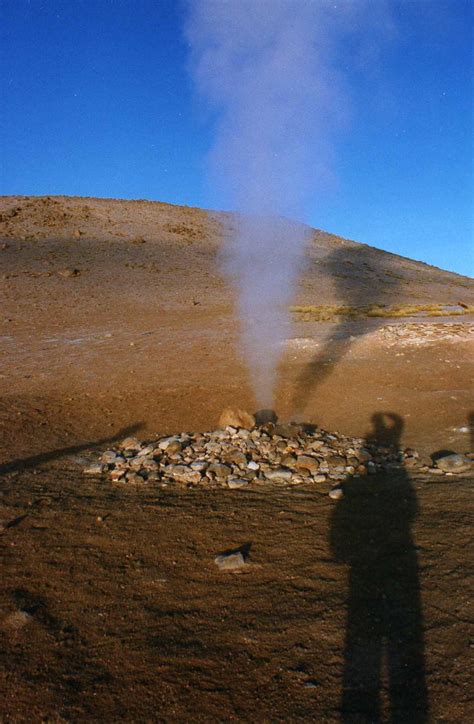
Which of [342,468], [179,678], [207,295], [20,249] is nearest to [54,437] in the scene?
[342,468]

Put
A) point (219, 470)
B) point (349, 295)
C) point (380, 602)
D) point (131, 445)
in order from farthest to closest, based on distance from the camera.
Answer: point (349, 295) → point (131, 445) → point (219, 470) → point (380, 602)

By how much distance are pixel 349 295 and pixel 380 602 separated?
24342 millimetres

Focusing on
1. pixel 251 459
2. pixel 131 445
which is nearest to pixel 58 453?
pixel 131 445

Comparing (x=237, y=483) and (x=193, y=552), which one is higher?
(x=237, y=483)

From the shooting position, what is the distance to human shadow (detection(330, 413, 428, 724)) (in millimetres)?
2627

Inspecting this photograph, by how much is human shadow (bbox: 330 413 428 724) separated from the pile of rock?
1.64 feet

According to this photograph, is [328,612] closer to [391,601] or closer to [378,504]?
[391,601]

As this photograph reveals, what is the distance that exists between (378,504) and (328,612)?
1.98m

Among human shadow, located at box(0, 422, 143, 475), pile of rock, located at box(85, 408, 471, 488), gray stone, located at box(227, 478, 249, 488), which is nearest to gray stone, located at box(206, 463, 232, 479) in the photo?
pile of rock, located at box(85, 408, 471, 488)

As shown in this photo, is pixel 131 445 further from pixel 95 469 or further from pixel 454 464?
pixel 454 464

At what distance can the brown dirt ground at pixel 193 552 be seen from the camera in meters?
2.75

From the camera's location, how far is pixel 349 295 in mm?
26719

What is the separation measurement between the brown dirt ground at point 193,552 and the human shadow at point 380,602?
4 cm

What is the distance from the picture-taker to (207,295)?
2373 centimetres
